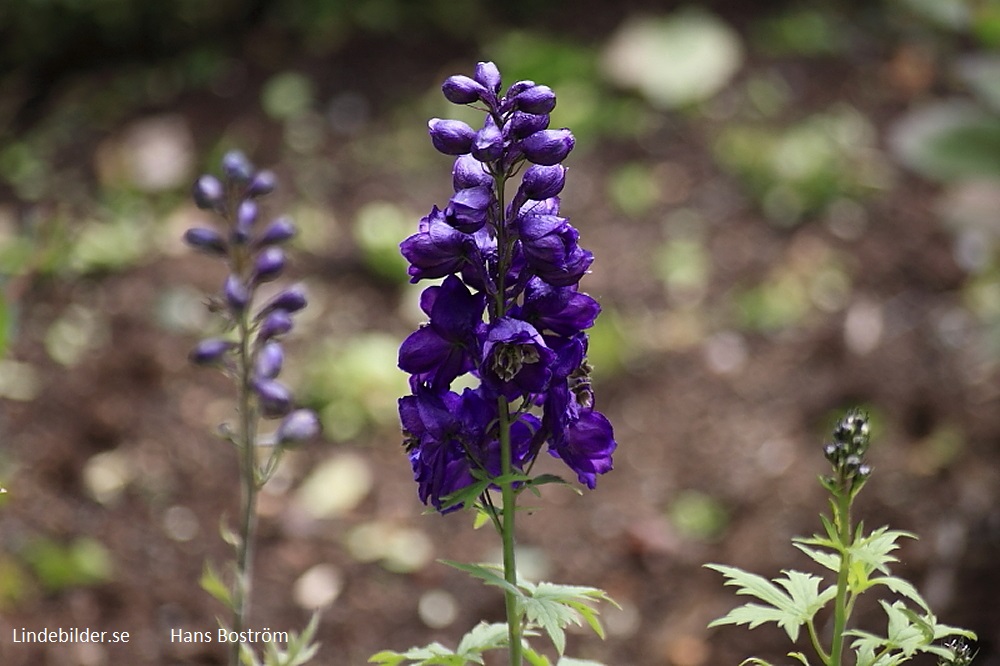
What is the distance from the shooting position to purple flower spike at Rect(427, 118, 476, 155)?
67.2 inches

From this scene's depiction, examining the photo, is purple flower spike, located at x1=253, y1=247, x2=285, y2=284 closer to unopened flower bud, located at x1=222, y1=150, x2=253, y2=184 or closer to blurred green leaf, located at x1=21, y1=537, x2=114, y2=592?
unopened flower bud, located at x1=222, y1=150, x2=253, y2=184

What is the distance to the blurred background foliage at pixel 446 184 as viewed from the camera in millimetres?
4113

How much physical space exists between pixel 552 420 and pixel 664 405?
2771 millimetres

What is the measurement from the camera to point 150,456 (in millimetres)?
4242

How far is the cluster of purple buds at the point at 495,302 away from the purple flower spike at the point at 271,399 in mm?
537

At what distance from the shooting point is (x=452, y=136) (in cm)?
171

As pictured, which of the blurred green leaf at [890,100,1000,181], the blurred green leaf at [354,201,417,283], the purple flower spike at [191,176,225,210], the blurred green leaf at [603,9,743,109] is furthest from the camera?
the blurred green leaf at [603,9,743,109]

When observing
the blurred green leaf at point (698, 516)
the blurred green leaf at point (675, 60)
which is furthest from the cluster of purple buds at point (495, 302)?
the blurred green leaf at point (675, 60)

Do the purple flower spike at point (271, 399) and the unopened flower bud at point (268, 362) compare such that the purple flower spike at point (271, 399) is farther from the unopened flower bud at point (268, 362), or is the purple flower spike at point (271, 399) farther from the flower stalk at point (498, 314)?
the flower stalk at point (498, 314)

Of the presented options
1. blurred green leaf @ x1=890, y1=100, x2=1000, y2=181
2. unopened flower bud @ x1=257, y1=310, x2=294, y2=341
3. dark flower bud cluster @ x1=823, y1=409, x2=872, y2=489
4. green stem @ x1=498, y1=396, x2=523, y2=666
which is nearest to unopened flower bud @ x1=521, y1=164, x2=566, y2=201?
green stem @ x1=498, y1=396, x2=523, y2=666

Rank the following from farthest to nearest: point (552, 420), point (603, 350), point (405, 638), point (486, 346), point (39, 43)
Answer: point (39, 43), point (603, 350), point (405, 638), point (552, 420), point (486, 346)

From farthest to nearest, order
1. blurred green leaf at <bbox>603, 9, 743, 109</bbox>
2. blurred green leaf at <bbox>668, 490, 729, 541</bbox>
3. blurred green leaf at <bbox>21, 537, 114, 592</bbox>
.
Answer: blurred green leaf at <bbox>603, 9, 743, 109</bbox> → blurred green leaf at <bbox>668, 490, 729, 541</bbox> → blurred green leaf at <bbox>21, 537, 114, 592</bbox>

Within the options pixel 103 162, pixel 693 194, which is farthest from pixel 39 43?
pixel 693 194

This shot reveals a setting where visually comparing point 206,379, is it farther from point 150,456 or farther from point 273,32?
point 273,32
